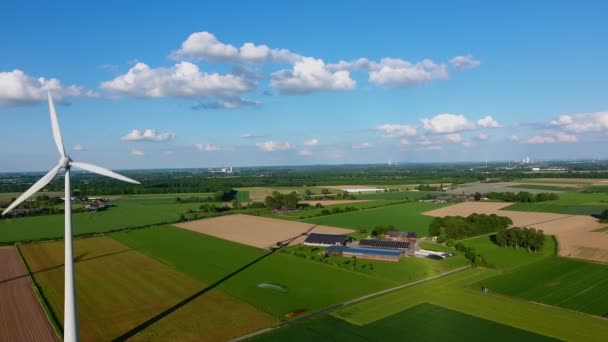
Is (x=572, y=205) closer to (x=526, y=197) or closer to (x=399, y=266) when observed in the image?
(x=526, y=197)

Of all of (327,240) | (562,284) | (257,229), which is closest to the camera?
(562,284)

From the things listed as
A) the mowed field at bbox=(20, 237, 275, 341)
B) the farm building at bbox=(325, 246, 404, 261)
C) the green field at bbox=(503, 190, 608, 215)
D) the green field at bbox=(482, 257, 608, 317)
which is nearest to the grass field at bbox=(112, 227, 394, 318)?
the mowed field at bbox=(20, 237, 275, 341)

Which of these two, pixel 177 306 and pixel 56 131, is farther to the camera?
pixel 177 306

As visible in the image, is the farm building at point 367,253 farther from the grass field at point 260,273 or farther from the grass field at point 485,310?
the grass field at point 485,310

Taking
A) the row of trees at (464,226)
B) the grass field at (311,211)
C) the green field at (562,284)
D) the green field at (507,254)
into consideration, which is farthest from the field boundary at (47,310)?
the grass field at (311,211)

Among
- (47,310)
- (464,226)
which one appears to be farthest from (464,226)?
(47,310)

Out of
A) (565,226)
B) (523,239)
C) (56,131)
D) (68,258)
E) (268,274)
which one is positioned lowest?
(268,274)

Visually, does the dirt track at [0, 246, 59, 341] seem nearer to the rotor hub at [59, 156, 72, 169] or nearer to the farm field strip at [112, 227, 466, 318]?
the rotor hub at [59, 156, 72, 169]
